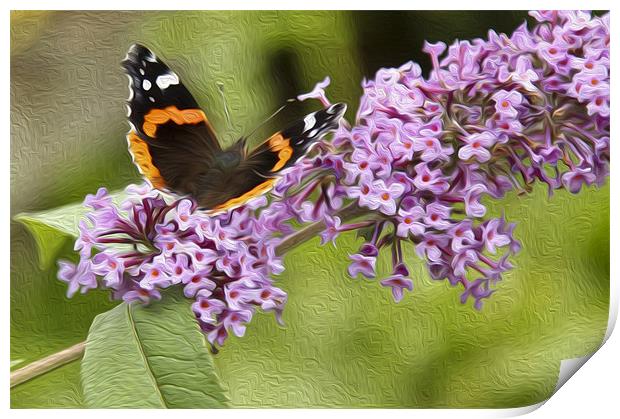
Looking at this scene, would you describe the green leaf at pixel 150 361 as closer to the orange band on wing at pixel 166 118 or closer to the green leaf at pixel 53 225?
the green leaf at pixel 53 225

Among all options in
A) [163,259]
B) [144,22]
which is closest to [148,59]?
[144,22]

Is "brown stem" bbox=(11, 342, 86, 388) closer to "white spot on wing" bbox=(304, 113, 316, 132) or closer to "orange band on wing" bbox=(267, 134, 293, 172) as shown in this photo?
"orange band on wing" bbox=(267, 134, 293, 172)

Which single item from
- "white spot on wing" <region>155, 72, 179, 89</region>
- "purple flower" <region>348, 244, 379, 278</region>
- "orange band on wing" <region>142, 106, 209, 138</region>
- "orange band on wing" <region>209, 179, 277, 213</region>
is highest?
"white spot on wing" <region>155, 72, 179, 89</region>

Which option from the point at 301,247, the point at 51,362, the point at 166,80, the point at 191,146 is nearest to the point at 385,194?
the point at 301,247

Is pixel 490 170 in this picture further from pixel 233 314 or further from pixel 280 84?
pixel 233 314

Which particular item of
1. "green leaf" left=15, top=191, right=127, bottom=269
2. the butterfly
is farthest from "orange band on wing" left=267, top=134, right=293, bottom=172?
"green leaf" left=15, top=191, right=127, bottom=269

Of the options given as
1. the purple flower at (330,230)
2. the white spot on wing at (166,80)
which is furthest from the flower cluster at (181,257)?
the white spot on wing at (166,80)

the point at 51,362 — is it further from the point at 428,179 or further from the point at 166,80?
the point at 428,179

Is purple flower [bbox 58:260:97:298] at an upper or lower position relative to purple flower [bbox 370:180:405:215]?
lower

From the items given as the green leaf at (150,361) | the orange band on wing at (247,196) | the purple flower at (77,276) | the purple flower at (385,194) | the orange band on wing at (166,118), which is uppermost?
the orange band on wing at (166,118)
